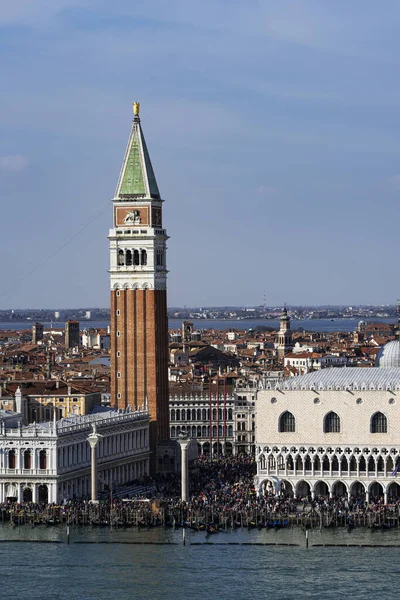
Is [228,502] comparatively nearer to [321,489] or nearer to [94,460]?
[321,489]

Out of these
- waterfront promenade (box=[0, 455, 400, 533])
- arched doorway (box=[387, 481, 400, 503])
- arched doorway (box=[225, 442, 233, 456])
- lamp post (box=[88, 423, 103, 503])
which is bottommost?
waterfront promenade (box=[0, 455, 400, 533])

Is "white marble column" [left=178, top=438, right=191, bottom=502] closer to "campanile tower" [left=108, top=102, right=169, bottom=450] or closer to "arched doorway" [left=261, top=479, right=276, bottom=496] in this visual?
"arched doorway" [left=261, top=479, right=276, bottom=496]

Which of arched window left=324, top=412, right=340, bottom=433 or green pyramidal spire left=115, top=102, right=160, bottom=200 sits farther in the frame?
green pyramidal spire left=115, top=102, right=160, bottom=200

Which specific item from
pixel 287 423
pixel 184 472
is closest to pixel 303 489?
pixel 287 423

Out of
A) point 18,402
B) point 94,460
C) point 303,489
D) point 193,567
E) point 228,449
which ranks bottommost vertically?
point 193,567

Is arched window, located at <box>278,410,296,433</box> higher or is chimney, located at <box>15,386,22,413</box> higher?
chimney, located at <box>15,386,22,413</box>

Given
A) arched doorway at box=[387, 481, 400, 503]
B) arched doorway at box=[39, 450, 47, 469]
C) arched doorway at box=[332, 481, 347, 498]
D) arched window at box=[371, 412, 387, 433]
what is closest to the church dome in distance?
arched window at box=[371, 412, 387, 433]

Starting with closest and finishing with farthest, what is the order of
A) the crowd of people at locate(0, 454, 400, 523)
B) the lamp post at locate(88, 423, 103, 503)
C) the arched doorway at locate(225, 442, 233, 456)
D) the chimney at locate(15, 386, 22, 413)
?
the crowd of people at locate(0, 454, 400, 523) < the lamp post at locate(88, 423, 103, 503) < the chimney at locate(15, 386, 22, 413) < the arched doorway at locate(225, 442, 233, 456)
